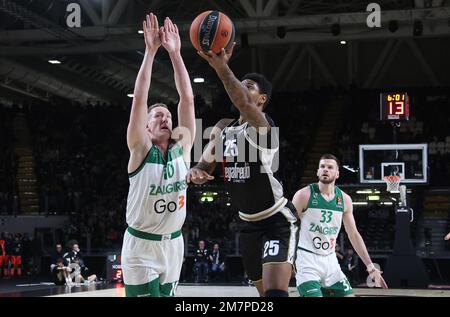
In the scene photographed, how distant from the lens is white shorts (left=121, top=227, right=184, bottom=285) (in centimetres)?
538

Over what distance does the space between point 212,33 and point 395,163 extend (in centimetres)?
1293

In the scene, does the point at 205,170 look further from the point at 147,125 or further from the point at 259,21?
the point at 259,21

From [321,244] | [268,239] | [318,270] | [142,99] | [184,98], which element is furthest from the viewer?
[321,244]

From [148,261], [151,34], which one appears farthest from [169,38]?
[148,261]

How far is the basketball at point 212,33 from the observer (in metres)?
6.19

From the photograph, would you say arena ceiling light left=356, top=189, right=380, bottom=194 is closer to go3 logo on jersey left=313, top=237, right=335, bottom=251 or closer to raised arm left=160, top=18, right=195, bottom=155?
go3 logo on jersey left=313, top=237, right=335, bottom=251

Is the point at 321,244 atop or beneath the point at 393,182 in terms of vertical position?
beneath

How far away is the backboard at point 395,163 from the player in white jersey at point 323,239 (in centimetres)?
1048

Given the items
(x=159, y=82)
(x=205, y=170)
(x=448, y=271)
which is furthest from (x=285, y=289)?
(x=159, y=82)

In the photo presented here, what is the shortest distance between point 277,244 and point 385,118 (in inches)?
477

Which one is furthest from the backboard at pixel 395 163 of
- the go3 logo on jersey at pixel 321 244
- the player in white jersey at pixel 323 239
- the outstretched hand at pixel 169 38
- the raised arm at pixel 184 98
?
the outstretched hand at pixel 169 38

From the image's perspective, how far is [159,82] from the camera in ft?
102

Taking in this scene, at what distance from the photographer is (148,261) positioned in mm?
5402

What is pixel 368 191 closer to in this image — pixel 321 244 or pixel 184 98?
pixel 321 244
